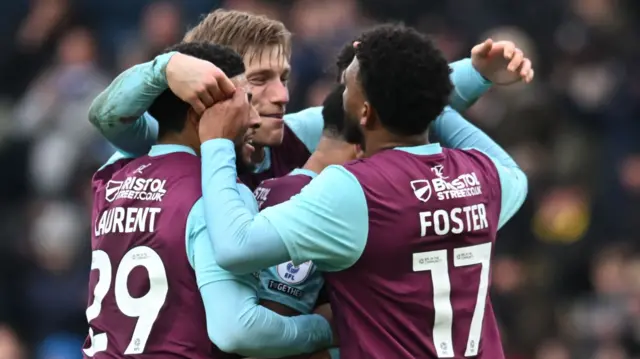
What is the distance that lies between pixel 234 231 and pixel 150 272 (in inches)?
16.2

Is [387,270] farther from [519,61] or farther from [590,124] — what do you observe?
[590,124]

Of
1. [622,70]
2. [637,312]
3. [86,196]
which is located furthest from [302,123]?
[622,70]

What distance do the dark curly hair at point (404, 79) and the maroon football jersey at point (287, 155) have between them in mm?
965

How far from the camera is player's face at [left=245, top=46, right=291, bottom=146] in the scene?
5.14 metres

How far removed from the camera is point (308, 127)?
558cm

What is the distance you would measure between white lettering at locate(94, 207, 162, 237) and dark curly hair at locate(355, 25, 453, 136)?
830 mm

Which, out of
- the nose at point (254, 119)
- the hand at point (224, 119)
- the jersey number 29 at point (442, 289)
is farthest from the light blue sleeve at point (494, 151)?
the hand at point (224, 119)

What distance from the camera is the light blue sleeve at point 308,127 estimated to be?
556 cm

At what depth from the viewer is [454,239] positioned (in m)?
4.53

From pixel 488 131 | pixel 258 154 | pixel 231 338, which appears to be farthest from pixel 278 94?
pixel 488 131

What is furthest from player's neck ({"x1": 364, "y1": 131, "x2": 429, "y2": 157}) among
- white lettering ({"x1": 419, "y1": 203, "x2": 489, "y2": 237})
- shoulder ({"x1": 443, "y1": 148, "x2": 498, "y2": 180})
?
white lettering ({"x1": 419, "y1": 203, "x2": 489, "y2": 237})

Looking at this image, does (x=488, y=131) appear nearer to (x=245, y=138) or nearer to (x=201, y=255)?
(x=245, y=138)

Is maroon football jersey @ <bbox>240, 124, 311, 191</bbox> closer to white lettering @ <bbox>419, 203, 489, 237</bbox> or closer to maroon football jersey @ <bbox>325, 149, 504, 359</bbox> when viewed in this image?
maroon football jersey @ <bbox>325, 149, 504, 359</bbox>

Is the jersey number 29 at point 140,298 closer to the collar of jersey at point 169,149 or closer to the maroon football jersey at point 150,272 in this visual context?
the maroon football jersey at point 150,272
